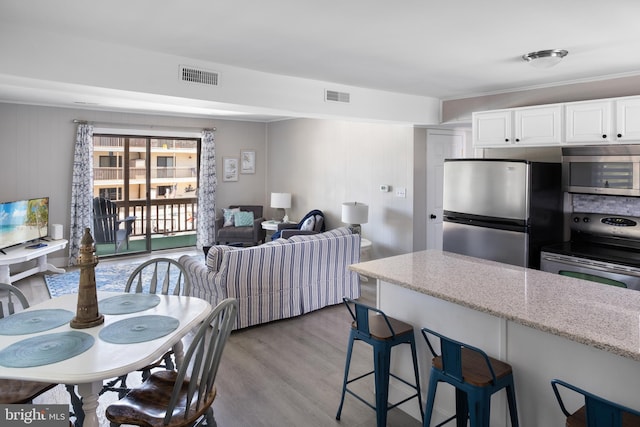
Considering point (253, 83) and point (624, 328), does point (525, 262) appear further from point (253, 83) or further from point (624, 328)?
point (253, 83)

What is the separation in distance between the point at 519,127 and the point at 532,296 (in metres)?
2.81

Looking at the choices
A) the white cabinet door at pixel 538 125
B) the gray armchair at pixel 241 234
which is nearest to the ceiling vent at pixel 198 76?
the white cabinet door at pixel 538 125

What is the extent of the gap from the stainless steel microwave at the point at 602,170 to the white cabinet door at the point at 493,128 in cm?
58

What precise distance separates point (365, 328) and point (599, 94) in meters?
3.53

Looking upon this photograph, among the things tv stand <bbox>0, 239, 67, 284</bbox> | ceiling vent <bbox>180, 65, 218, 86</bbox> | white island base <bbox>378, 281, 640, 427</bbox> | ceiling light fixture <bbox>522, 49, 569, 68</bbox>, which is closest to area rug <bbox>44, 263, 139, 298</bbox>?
tv stand <bbox>0, 239, 67, 284</bbox>

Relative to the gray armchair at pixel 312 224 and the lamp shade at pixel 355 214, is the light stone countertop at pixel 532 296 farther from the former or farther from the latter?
the gray armchair at pixel 312 224

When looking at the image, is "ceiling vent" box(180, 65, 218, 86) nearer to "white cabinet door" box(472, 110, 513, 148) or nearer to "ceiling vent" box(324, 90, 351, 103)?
"ceiling vent" box(324, 90, 351, 103)

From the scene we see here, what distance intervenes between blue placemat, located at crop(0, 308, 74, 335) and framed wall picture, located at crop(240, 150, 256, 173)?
642cm

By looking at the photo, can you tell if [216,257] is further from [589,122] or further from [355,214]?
[589,122]

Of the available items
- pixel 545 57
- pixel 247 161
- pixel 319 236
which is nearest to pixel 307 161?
pixel 247 161

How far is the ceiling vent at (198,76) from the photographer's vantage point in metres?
3.62

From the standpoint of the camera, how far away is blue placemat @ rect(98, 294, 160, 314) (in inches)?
96.7

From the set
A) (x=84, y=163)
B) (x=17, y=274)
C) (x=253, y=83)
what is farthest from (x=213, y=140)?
(x=253, y=83)

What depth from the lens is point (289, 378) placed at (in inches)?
128
